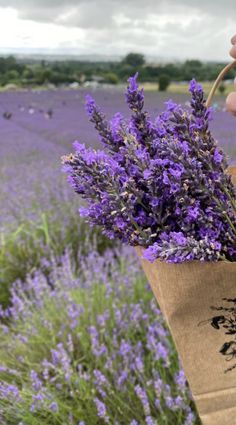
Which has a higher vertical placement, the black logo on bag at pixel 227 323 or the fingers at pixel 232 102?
the fingers at pixel 232 102

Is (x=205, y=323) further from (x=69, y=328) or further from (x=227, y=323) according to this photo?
(x=69, y=328)

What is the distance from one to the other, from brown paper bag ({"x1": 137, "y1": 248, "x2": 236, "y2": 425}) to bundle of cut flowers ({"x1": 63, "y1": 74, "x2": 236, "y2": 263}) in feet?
0.13

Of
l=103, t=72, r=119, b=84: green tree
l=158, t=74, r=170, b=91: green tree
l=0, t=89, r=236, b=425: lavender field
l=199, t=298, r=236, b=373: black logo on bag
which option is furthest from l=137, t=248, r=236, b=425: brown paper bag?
l=103, t=72, r=119, b=84: green tree

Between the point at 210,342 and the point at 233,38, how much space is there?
20.5 inches

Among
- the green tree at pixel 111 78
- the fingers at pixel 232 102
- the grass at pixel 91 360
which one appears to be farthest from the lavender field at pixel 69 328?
the green tree at pixel 111 78

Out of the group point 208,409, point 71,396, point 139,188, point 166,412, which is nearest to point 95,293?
point 71,396

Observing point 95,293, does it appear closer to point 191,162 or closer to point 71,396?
point 71,396

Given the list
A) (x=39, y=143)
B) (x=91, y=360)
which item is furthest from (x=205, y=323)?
(x=39, y=143)

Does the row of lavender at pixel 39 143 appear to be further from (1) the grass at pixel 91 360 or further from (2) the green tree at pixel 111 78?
(2) the green tree at pixel 111 78

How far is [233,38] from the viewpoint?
41.7 inches

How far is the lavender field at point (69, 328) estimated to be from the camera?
164cm

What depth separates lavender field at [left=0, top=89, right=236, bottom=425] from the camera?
164cm

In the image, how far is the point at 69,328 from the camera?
207 centimetres

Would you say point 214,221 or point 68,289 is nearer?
point 214,221
